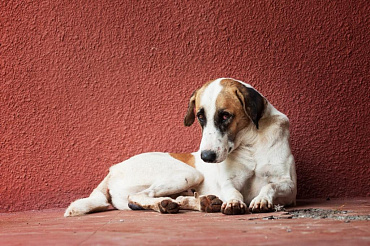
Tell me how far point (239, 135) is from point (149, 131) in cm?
108

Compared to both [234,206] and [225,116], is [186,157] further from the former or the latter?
[234,206]

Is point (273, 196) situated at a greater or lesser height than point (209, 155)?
lesser

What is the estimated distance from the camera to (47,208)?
3.97m

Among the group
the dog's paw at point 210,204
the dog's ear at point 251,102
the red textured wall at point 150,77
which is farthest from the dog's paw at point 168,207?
the red textured wall at point 150,77

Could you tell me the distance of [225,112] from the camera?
3088mm

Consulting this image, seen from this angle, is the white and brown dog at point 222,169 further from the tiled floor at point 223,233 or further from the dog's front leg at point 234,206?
the tiled floor at point 223,233

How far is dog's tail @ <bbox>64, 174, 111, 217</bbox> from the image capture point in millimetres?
3153

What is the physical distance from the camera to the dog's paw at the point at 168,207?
2.99m

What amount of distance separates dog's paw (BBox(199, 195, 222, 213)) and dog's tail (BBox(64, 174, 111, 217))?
0.80m

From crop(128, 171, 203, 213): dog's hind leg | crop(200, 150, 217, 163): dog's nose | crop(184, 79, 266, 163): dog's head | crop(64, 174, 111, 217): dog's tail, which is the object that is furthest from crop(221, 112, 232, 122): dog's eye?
crop(64, 174, 111, 217): dog's tail

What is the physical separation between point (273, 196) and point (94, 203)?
51.2 inches

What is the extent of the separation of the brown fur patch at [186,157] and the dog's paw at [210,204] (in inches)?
24.7

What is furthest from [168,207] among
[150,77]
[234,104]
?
[150,77]

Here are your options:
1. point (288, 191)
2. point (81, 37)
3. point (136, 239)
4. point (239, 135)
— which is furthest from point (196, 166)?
point (136, 239)
